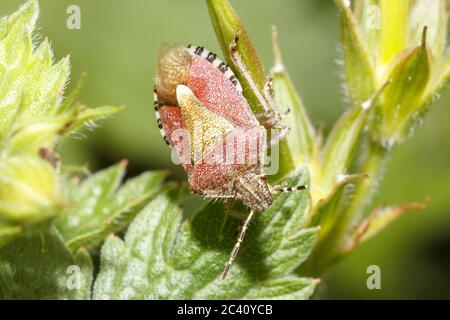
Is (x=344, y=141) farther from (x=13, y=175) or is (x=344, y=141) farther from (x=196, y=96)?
(x=13, y=175)

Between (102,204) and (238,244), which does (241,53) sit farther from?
(102,204)

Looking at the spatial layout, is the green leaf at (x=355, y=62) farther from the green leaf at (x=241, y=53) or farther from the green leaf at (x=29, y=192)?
the green leaf at (x=29, y=192)

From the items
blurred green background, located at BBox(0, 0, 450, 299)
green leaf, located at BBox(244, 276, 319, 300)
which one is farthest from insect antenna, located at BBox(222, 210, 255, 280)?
blurred green background, located at BBox(0, 0, 450, 299)

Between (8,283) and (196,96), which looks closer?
(8,283)

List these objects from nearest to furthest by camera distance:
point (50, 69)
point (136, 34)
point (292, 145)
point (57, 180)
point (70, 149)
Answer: point (57, 180) → point (50, 69) → point (292, 145) → point (70, 149) → point (136, 34)

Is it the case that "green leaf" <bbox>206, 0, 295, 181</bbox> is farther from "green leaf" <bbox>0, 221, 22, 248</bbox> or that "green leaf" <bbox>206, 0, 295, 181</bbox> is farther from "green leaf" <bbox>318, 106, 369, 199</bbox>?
"green leaf" <bbox>0, 221, 22, 248</bbox>

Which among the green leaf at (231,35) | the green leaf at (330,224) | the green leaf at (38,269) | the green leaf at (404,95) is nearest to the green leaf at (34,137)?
the green leaf at (38,269)
